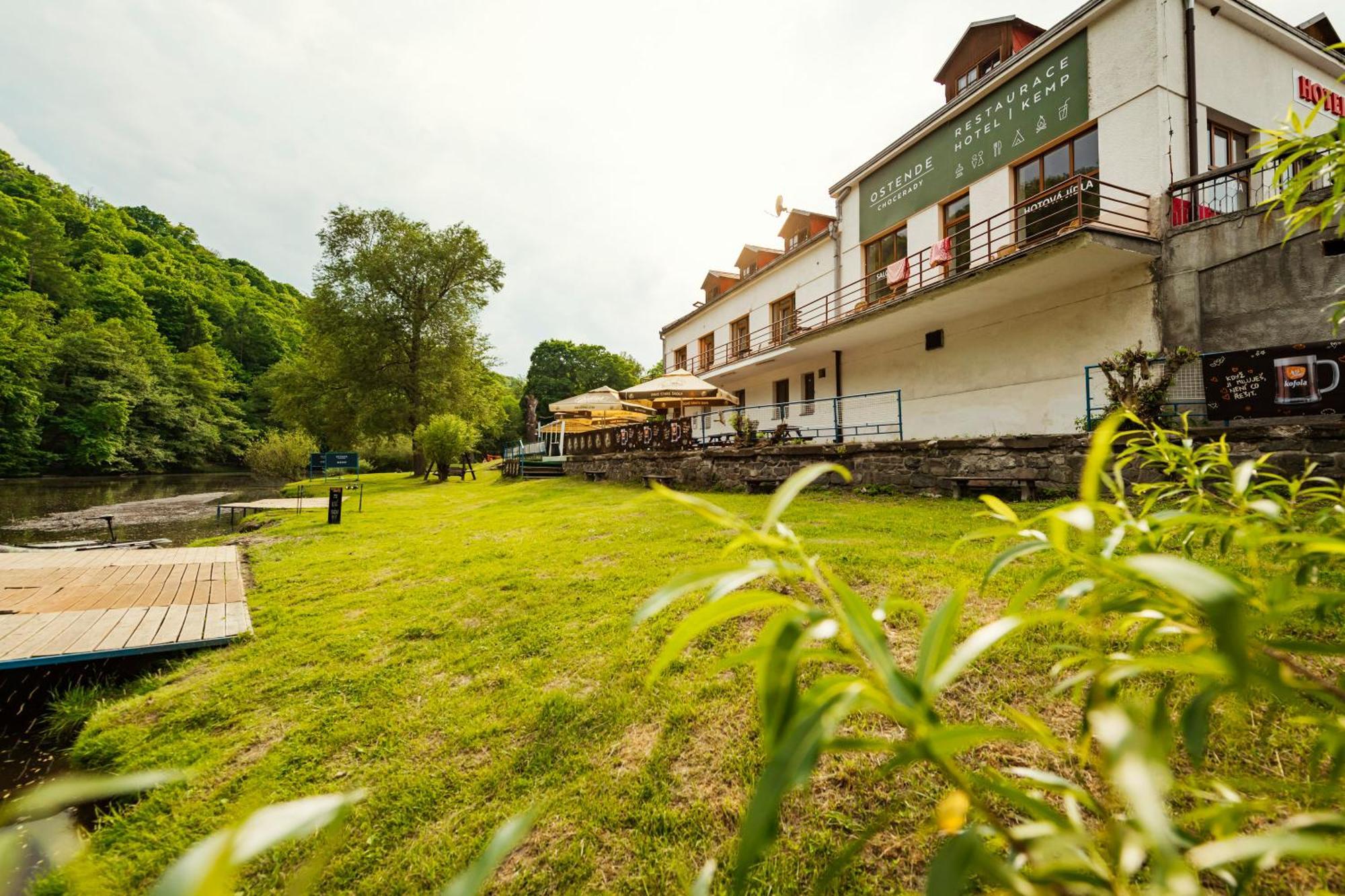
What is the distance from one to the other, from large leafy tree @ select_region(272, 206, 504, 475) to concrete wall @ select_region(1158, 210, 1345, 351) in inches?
1002

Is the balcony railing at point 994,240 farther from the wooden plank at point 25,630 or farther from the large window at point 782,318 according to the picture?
the wooden plank at point 25,630

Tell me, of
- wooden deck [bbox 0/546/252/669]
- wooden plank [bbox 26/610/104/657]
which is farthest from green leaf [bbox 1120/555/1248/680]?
wooden plank [bbox 26/610/104/657]

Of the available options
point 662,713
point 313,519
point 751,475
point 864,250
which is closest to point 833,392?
point 864,250

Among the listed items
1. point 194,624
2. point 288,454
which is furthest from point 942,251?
point 288,454

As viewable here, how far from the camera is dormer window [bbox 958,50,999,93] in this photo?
11859 millimetres

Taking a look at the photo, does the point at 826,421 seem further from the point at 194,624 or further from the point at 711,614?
the point at 711,614

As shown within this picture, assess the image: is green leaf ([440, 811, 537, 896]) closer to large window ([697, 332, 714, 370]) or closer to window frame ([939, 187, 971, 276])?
window frame ([939, 187, 971, 276])

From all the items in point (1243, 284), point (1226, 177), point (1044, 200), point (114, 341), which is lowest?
point (1243, 284)

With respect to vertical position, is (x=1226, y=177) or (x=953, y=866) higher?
(x=1226, y=177)

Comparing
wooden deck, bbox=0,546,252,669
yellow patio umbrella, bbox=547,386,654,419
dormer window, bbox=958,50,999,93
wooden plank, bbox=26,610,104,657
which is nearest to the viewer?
wooden plank, bbox=26,610,104,657

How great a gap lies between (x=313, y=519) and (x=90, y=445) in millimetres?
30012

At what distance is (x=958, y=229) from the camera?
40.4ft

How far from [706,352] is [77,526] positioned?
19838 millimetres

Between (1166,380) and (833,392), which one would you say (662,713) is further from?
(833,392)
